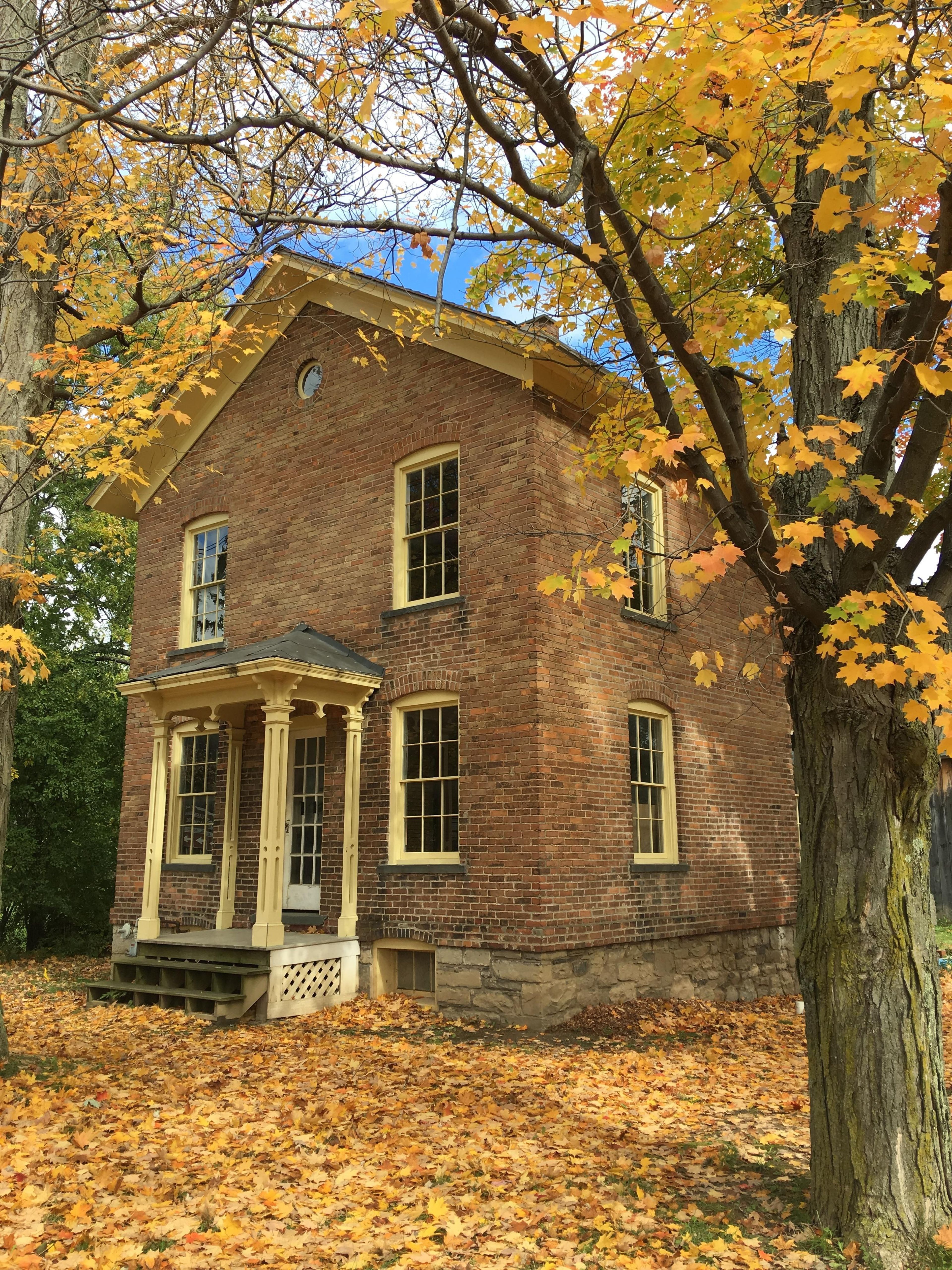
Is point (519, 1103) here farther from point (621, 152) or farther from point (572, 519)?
point (621, 152)

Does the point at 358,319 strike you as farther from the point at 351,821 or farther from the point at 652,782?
the point at 652,782

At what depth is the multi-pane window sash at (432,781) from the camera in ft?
35.4

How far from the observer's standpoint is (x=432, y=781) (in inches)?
430

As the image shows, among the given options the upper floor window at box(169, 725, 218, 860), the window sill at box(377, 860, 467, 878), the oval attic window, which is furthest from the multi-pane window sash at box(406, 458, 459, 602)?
the upper floor window at box(169, 725, 218, 860)

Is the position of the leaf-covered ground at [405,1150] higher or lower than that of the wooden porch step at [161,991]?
lower

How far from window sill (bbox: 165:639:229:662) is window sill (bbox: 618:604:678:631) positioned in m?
5.69

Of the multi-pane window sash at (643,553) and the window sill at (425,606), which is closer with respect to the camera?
the window sill at (425,606)

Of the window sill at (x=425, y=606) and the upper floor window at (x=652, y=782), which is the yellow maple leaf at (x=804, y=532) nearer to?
the window sill at (x=425, y=606)

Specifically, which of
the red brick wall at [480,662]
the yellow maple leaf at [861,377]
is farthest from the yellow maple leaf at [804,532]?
the red brick wall at [480,662]

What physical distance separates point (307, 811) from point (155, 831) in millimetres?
1956

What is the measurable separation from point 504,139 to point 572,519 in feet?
21.9

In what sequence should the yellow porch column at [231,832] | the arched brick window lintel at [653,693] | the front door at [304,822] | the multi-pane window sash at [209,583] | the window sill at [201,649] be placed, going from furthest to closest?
the multi-pane window sash at [209,583]
the window sill at [201,649]
the yellow porch column at [231,832]
the front door at [304,822]
the arched brick window lintel at [653,693]

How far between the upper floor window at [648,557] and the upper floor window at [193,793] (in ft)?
20.4

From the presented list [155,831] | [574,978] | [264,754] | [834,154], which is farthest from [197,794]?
[834,154]
